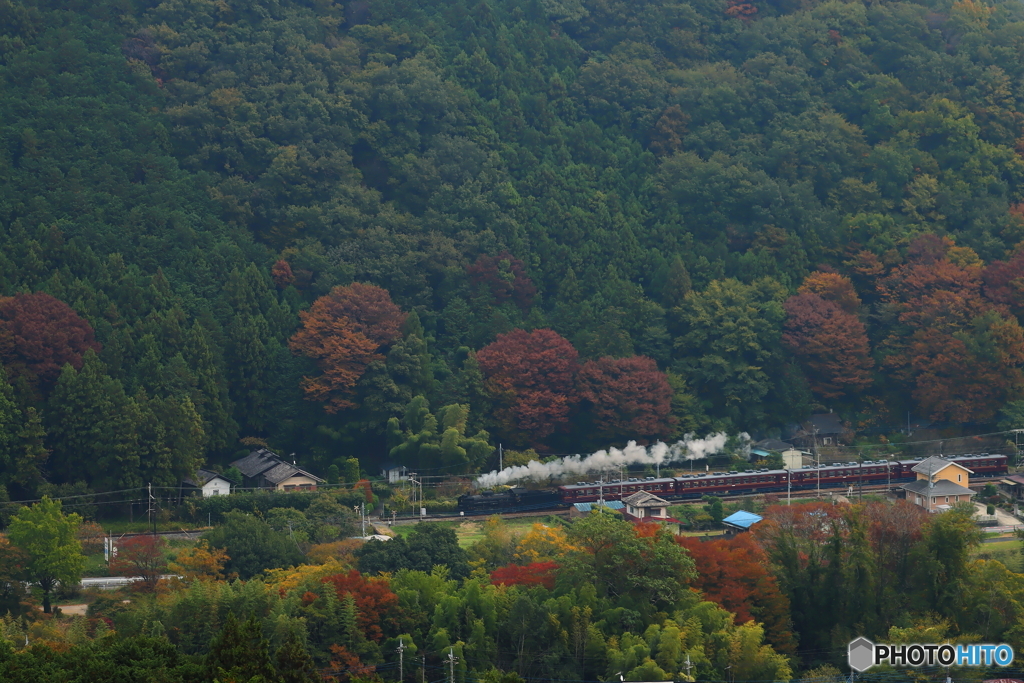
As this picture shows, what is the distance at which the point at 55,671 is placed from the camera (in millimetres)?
31062

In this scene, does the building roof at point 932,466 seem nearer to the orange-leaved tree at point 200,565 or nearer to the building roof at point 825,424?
the building roof at point 825,424

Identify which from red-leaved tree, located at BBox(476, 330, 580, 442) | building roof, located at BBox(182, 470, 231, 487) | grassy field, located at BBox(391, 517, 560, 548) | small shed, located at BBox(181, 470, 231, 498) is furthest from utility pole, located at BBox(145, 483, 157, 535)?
red-leaved tree, located at BBox(476, 330, 580, 442)

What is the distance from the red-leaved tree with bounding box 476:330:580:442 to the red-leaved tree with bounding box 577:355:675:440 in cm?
88

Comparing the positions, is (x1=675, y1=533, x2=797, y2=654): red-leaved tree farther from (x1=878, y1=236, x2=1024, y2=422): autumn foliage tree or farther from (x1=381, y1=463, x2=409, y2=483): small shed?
(x1=878, y1=236, x2=1024, y2=422): autumn foliage tree

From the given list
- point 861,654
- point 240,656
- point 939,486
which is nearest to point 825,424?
point 939,486

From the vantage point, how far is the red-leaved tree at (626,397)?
60188 mm

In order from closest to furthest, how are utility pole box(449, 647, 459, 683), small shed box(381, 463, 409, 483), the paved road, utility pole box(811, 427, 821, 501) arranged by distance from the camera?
utility pole box(449, 647, 459, 683) < the paved road < small shed box(381, 463, 409, 483) < utility pole box(811, 427, 821, 501)

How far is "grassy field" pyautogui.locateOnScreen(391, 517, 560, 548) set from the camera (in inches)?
2037

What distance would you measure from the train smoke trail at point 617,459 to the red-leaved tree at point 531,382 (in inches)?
79.8

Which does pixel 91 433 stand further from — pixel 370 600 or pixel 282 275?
pixel 370 600

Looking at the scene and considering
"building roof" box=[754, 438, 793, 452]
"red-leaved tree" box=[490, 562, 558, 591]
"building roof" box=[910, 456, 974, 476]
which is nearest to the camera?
"red-leaved tree" box=[490, 562, 558, 591]

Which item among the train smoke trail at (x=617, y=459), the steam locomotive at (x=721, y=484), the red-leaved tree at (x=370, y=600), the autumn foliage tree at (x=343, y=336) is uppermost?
the autumn foliage tree at (x=343, y=336)

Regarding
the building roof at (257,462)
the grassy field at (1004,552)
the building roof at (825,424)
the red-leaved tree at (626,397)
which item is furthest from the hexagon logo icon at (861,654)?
the building roof at (257,462)

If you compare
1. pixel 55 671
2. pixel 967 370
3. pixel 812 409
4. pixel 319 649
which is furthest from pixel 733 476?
pixel 55 671
